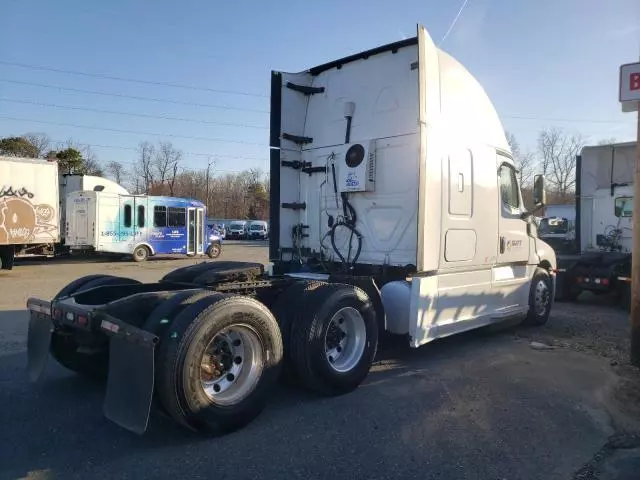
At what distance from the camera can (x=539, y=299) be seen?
881 cm

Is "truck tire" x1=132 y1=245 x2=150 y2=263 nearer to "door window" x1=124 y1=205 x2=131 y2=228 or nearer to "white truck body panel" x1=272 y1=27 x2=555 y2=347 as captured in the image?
"door window" x1=124 y1=205 x2=131 y2=228

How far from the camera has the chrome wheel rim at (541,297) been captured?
28.8ft

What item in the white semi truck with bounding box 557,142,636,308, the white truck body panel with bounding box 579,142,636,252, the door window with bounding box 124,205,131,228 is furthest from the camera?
the door window with bounding box 124,205,131,228

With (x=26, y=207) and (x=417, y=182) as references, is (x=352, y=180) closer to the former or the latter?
(x=417, y=182)

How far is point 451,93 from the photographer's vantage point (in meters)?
6.52

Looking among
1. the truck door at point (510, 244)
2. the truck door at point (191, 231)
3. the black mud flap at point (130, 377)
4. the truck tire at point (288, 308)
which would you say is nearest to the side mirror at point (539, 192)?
the truck door at point (510, 244)

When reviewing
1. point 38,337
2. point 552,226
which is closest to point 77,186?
point 38,337

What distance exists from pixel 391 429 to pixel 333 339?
4.26 ft

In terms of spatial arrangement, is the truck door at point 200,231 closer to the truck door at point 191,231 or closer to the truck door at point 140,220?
the truck door at point 191,231

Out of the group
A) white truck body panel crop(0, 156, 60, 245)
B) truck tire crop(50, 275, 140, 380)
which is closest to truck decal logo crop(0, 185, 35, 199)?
white truck body panel crop(0, 156, 60, 245)

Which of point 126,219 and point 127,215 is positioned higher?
point 127,215

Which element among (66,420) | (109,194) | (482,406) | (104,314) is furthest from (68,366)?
(109,194)

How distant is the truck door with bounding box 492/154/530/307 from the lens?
299 inches

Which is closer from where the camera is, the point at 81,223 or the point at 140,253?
the point at 81,223
